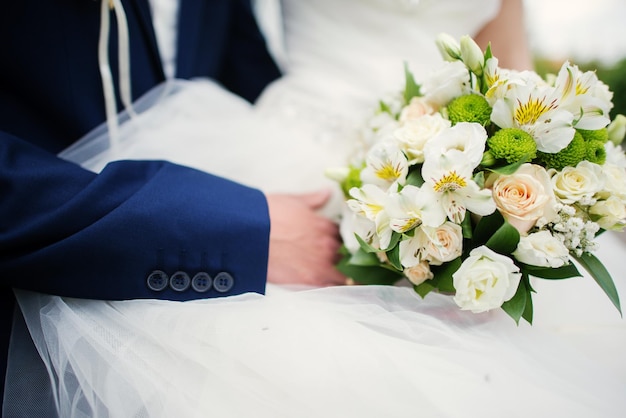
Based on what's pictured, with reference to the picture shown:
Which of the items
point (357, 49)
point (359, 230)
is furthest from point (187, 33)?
point (359, 230)

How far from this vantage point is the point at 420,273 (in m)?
0.65

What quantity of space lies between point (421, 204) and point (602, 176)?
257 mm

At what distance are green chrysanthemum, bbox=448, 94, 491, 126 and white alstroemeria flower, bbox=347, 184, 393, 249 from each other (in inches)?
6.5

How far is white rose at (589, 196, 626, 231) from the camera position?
23.9 inches

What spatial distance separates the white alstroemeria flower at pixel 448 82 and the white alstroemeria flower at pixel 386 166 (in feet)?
→ 0.35

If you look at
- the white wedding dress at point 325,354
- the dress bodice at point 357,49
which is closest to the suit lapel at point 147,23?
the white wedding dress at point 325,354

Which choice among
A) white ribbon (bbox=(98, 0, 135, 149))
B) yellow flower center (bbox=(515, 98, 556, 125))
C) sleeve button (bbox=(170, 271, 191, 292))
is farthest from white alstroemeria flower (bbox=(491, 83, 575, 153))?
white ribbon (bbox=(98, 0, 135, 149))

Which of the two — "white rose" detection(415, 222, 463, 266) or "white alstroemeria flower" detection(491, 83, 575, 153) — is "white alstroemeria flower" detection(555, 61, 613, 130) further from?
"white rose" detection(415, 222, 463, 266)

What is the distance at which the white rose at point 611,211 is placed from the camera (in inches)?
23.9

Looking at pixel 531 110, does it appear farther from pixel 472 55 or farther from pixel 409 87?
pixel 409 87

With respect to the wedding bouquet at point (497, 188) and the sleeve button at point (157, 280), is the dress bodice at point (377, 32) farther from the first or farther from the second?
the sleeve button at point (157, 280)

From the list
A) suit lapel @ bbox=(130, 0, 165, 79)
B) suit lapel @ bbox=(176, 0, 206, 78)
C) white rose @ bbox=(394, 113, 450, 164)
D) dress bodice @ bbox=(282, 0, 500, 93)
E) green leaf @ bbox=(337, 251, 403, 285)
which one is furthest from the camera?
dress bodice @ bbox=(282, 0, 500, 93)

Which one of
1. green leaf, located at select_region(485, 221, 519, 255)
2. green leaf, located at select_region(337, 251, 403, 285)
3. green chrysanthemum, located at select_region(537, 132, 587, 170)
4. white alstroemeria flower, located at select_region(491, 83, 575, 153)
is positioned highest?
white alstroemeria flower, located at select_region(491, 83, 575, 153)

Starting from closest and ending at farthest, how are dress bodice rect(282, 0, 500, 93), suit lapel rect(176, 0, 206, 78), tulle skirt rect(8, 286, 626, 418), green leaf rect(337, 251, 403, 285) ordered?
tulle skirt rect(8, 286, 626, 418) < green leaf rect(337, 251, 403, 285) < suit lapel rect(176, 0, 206, 78) < dress bodice rect(282, 0, 500, 93)
